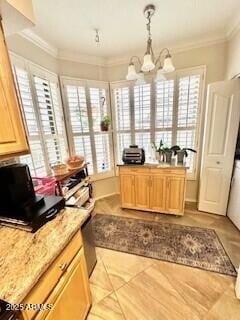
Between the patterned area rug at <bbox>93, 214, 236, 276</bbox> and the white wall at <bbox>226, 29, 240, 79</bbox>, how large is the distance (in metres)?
2.26

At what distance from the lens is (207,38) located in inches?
94.6

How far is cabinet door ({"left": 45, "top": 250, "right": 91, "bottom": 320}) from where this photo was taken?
3.09 ft

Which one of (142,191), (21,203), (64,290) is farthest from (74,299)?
(142,191)

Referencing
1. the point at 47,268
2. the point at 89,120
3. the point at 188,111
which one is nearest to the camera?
the point at 47,268

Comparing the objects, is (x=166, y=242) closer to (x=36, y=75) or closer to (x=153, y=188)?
(x=153, y=188)

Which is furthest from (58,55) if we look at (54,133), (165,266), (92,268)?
(165,266)

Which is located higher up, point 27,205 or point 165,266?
point 27,205

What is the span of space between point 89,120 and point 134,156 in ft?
3.56

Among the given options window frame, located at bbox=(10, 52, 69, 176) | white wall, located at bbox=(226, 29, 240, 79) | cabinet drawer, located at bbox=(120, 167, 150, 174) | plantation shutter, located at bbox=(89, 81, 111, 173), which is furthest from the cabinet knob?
white wall, located at bbox=(226, 29, 240, 79)

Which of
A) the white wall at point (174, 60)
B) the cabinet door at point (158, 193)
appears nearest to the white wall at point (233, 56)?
the white wall at point (174, 60)

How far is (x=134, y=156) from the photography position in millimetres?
2732

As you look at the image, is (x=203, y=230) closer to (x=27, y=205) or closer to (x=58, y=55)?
(x=27, y=205)

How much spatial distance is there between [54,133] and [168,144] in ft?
6.64

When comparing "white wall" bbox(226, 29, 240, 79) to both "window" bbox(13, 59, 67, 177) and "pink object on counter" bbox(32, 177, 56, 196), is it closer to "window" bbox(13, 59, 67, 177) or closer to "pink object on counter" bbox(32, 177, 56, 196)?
"window" bbox(13, 59, 67, 177)
